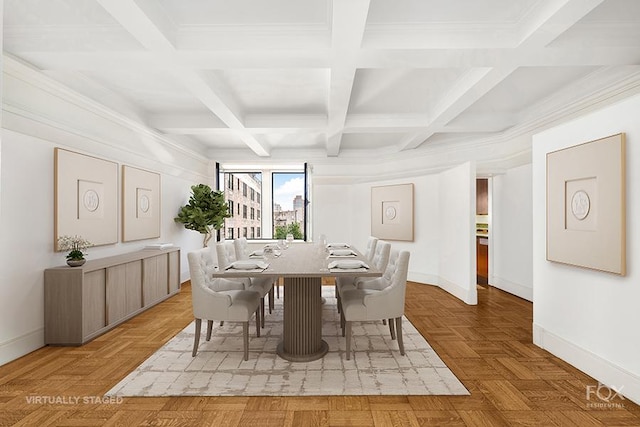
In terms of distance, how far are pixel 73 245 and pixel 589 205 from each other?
4899 mm

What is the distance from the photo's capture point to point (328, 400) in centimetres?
261

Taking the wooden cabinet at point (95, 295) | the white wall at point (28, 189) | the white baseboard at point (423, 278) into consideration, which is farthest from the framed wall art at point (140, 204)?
the white baseboard at point (423, 278)

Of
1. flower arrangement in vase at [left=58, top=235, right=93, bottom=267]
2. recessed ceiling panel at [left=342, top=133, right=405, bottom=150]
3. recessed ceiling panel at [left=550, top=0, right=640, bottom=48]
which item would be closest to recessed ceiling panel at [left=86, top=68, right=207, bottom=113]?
flower arrangement in vase at [left=58, top=235, right=93, bottom=267]

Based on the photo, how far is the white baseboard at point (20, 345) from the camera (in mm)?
3131

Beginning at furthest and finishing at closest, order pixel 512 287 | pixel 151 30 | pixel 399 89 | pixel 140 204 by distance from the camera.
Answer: pixel 512 287
pixel 140 204
pixel 399 89
pixel 151 30

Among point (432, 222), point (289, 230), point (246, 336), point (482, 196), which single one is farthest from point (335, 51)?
point (289, 230)

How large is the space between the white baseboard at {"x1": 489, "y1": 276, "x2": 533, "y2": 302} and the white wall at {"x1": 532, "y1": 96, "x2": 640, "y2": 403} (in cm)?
197

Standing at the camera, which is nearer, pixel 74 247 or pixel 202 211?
pixel 74 247

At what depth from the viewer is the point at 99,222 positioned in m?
4.23

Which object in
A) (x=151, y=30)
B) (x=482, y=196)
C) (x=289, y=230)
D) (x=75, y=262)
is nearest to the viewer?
(x=151, y=30)

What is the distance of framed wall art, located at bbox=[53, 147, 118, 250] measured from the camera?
12.0 feet

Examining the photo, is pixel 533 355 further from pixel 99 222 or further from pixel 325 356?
pixel 99 222

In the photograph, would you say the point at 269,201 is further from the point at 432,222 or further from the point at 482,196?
the point at 482,196

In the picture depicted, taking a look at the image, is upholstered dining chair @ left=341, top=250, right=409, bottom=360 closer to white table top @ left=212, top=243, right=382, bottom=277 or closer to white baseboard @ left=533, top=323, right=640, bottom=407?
white table top @ left=212, top=243, right=382, bottom=277
